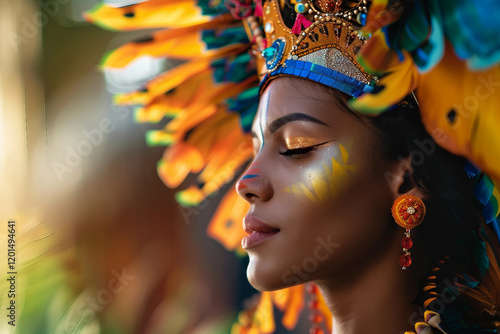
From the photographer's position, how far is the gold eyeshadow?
1.45m

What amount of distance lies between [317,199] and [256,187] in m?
0.16

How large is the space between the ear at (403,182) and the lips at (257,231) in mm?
315

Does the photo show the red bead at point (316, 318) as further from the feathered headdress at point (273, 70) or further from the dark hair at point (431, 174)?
the dark hair at point (431, 174)

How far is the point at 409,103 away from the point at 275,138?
36 cm

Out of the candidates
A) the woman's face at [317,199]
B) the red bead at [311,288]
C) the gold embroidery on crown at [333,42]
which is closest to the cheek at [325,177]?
the woman's face at [317,199]

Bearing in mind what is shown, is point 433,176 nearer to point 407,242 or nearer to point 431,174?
point 431,174

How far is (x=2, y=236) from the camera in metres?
1.95

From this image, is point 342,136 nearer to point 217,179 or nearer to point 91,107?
point 217,179

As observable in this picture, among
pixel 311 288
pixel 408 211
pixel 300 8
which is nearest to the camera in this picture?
pixel 408 211

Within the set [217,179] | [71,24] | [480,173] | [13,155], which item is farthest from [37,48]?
[480,173]

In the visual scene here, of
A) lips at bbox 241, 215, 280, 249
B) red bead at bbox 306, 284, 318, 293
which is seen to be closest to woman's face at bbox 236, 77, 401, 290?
lips at bbox 241, 215, 280, 249

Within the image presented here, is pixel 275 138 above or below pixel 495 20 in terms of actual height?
below

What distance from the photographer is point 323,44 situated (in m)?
1.50

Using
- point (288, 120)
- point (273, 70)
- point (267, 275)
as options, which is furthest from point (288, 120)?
point (267, 275)
